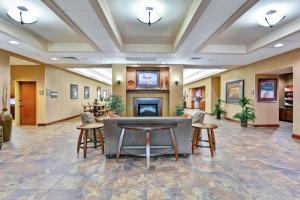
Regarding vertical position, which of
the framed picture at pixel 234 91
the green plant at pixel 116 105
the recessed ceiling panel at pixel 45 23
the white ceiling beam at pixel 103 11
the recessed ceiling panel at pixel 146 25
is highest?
the recessed ceiling panel at pixel 146 25

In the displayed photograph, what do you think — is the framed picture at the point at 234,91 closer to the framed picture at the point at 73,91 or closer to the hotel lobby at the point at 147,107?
the hotel lobby at the point at 147,107

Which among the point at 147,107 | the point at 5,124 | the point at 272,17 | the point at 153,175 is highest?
the point at 272,17

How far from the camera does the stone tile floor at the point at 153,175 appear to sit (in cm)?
252

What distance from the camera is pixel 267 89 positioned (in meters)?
7.92

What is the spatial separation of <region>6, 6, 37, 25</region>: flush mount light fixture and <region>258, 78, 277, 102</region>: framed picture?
8117 mm

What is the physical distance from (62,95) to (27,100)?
5.41 feet

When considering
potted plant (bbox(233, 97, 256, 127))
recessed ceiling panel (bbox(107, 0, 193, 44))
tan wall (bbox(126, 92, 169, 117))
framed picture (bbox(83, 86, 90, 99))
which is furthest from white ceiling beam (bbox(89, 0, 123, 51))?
framed picture (bbox(83, 86, 90, 99))

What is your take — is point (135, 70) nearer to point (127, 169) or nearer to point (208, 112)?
point (127, 169)

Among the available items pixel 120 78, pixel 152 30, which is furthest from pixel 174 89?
pixel 152 30

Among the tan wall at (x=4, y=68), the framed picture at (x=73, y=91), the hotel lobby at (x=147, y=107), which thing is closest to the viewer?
the hotel lobby at (x=147, y=107)

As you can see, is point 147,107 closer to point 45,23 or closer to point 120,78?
point 120,78

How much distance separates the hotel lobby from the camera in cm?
282

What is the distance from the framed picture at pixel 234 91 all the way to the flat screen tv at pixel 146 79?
13.0ft

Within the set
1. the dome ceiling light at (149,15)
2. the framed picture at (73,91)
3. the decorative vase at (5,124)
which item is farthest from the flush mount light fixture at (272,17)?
the framed picture at (73,91)
